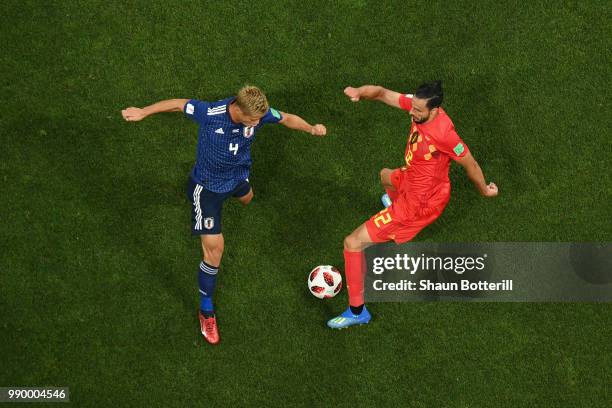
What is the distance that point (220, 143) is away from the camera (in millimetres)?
9148

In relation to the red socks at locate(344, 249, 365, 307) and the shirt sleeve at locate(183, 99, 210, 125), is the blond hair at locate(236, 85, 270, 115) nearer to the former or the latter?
the shirt sleeve at locate(183, 99, 210, 125)

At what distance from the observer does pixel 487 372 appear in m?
10.1

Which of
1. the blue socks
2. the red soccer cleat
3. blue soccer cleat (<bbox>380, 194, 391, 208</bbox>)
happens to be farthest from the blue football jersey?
blue soccer cleat (<bbox>380, 194, 391, 208</bbox>)

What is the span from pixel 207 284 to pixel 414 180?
2698 mm

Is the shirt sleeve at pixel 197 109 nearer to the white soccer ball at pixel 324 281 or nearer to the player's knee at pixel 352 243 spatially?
the player's knee at pixel 352 243

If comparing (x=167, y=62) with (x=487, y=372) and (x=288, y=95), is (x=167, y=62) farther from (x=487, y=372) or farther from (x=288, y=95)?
(x=487, y=372)

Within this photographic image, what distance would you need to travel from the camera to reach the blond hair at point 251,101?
858 centimetres

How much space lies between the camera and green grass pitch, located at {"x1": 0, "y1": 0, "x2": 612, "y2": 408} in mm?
10094

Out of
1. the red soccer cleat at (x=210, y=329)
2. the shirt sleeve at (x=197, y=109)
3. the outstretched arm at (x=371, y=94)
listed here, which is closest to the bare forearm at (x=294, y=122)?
the outstretched arm at (x=371, y=94)

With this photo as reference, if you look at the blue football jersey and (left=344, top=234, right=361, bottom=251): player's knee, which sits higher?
the blue football jersey

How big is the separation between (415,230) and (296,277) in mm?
1771

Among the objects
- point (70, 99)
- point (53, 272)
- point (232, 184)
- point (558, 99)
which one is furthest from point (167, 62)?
point (558, 99)

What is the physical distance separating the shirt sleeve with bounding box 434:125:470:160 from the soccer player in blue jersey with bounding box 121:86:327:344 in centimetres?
→ 128

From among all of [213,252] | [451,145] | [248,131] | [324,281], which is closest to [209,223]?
[213,252]
